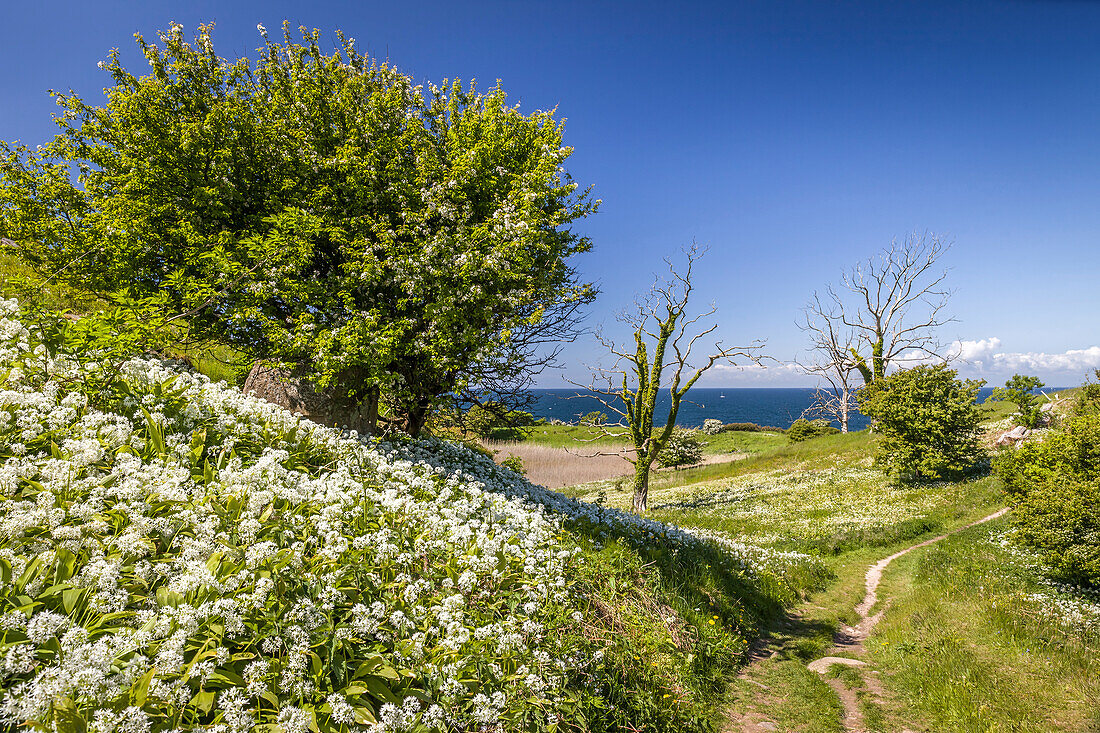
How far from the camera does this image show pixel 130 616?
3842 millimetres

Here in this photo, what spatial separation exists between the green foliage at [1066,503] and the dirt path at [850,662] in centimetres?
363

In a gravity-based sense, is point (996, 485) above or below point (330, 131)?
below

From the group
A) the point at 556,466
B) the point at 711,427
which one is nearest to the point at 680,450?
the point at 556,466

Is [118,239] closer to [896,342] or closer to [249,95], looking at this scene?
[249,95]

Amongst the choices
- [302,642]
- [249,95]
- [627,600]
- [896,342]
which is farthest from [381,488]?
[896,342]

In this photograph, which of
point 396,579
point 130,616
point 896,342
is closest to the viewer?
point 130,616

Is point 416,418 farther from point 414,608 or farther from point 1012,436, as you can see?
point 1012,436

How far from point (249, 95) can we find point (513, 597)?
13.3m

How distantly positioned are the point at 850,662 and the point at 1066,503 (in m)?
6.21

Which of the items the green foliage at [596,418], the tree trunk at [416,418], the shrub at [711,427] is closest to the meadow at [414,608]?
the tree trunk at [416,418]

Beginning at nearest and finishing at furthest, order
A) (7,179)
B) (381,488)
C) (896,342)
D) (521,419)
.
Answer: (381,488)
(7,179)
(521,419)
(896,342)

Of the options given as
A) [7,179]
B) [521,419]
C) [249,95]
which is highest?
[249,95]

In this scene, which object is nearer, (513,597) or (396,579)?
Result: (396,579)

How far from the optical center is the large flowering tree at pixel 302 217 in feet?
30.9
